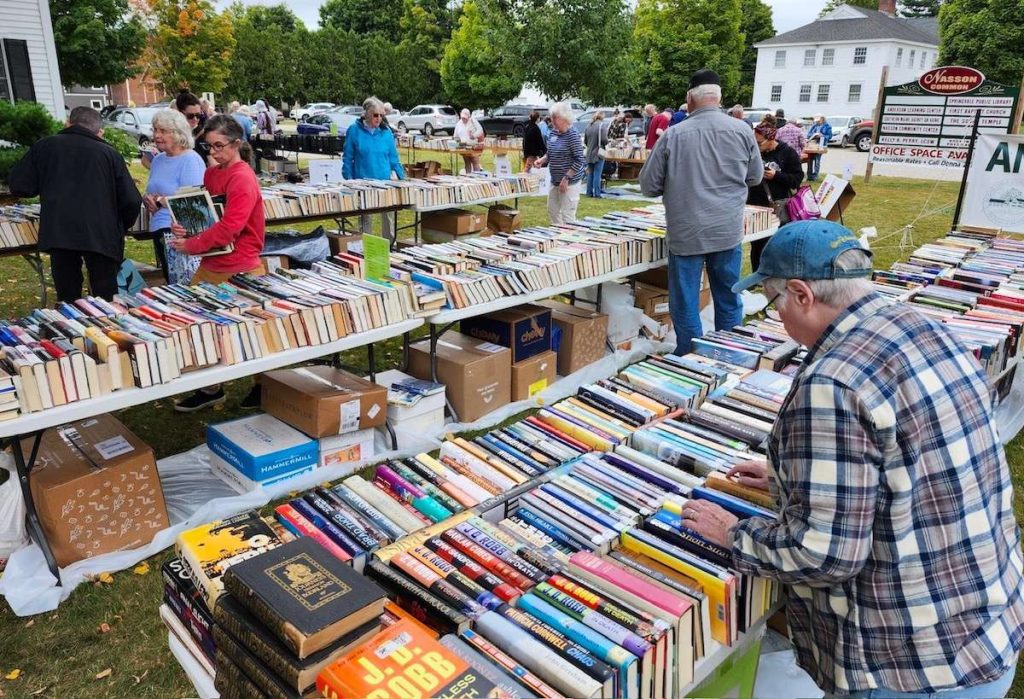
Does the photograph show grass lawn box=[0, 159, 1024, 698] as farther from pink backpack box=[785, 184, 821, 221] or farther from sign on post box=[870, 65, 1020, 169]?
sign on post box=[870, 65, 1020, 169]

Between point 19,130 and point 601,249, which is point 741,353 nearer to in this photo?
point 601,249

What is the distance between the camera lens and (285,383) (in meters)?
3.98

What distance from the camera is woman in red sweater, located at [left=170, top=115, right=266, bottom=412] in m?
4.04

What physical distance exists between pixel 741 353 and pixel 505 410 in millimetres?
1722

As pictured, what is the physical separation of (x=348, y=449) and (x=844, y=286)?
3091 millimetres

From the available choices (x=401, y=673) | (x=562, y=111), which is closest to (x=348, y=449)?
(x=401, y=673)

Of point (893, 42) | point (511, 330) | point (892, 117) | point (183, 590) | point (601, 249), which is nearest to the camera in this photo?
point (183, 590)

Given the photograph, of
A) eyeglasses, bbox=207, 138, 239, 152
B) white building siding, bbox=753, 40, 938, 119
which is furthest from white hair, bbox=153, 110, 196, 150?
white building siding, bbox=753, 40, 938, 119

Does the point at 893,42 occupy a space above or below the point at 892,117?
above

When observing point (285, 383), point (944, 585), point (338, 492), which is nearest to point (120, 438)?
point (285, 383)

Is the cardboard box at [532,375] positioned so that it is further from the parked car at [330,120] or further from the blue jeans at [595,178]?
the parked car at [330,120]

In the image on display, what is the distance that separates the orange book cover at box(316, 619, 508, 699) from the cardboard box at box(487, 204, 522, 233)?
8.12 meters

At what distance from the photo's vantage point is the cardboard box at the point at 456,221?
8.66m

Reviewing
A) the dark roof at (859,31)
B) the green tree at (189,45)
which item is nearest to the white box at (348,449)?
the green tree at (189,45)
